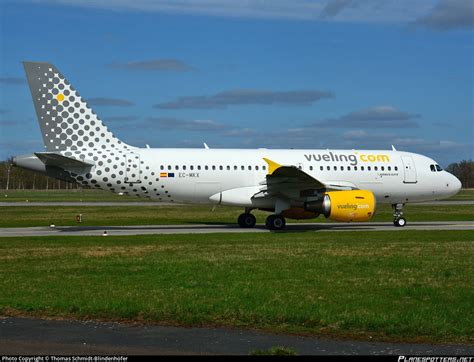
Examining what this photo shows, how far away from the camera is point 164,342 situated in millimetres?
8797

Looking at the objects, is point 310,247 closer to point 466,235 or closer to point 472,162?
point 466,235

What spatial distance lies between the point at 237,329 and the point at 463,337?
3.03m

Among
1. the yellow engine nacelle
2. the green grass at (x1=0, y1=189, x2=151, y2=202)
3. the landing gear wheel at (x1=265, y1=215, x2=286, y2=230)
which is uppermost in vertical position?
the green grass at (x1=0, y1=189, x2=151, y2=202)

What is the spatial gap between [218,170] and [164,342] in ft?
70.2

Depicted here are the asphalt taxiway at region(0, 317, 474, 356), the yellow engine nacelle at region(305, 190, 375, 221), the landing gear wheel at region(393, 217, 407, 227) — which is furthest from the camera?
the landing gear wheel at region(393, 217, 407, 227)

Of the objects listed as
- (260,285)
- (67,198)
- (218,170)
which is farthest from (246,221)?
(67,198)

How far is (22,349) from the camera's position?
8289mm

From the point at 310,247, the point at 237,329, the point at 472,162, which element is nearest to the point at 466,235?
the point at 310,247

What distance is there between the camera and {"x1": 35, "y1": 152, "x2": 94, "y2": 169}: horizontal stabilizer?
26703 millimetres

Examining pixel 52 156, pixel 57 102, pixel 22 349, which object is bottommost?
pixel 22 349

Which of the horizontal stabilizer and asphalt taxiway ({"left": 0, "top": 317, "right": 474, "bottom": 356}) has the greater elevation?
Result: the horizontal stabilizer

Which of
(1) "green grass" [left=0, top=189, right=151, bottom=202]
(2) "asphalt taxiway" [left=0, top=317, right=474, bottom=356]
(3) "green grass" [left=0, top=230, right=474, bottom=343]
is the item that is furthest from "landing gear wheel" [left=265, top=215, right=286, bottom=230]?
(1) "green grass" [left=0, top=189, right=151, bottom=202]

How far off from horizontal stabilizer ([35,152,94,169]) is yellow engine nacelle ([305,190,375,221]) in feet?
31.8

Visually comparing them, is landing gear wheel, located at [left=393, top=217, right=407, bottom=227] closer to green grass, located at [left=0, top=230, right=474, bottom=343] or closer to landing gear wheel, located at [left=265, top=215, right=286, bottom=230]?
landing gear wheel, located at [left=265, top=215, right=286, bottom=230]
